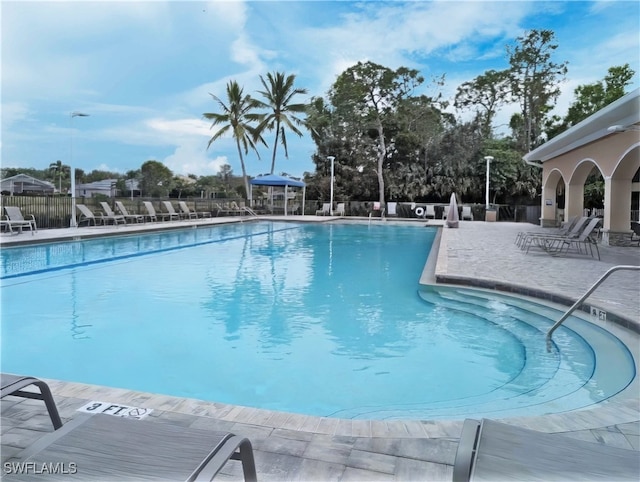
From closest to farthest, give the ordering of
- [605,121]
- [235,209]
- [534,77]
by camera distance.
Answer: [605,121] < [235,209] < [534,77]

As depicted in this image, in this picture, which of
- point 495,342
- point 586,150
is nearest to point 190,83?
point 586,150

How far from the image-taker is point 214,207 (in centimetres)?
2341

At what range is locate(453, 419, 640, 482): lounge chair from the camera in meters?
1.29

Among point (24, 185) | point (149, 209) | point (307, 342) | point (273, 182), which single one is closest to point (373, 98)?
point (273, 182)

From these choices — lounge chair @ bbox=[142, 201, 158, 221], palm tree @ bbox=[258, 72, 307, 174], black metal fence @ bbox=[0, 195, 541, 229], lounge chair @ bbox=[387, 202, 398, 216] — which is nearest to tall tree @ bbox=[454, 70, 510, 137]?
black metal fence @ bbox=[0, 195, 541, 229]

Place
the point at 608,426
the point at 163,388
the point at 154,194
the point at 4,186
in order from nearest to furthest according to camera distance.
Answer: the point at 608,426
the point at 163,388
the point at 4,186
the point at 154,194

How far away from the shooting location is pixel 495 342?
4977mm

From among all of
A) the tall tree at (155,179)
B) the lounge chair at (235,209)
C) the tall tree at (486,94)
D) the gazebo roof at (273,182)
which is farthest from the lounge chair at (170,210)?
the tall tree at (155,179)

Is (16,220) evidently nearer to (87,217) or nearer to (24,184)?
(87,217)

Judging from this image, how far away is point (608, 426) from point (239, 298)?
5063 millimetres

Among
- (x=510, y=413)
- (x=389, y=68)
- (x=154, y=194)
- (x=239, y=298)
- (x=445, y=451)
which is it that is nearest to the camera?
(x=445, y=451)

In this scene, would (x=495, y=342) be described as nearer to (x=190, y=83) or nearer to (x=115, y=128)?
(x=190, y=83)

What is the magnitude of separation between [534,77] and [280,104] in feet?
49.3

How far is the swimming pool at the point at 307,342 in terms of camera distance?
3.72 metres
